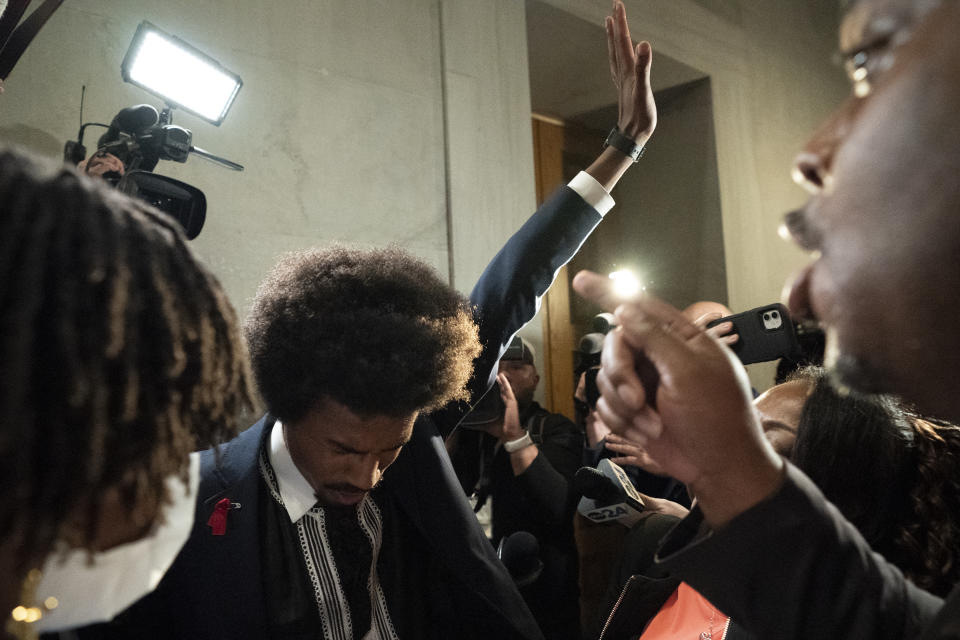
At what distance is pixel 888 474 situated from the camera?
3.87 feet

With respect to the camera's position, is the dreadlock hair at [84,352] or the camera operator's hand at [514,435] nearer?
the dreadlock hair at [84,352]

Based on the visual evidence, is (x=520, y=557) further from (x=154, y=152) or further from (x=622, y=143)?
(x=154, y=152)

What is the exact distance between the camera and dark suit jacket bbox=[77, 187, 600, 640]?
121 cm

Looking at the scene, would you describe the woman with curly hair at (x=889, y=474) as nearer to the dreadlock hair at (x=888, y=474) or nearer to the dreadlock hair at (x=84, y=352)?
the dreadlock hair at (x=888, y=474)

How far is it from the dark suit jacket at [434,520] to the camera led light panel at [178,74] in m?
1.17

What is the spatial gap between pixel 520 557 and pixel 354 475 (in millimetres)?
660

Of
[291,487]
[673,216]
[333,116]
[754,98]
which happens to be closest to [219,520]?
[291,487]

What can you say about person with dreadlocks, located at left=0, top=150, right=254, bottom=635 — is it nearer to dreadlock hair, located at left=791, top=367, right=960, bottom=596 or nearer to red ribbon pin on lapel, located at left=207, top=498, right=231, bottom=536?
red ribbon pin on lapel, located at left=207, top=498, right=231, bottom=536

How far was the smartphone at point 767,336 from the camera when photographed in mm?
1720

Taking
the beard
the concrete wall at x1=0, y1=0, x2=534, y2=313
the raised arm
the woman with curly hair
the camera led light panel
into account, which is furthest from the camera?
the concrete wall at x1=0, y1=0, x2=534, y2=313

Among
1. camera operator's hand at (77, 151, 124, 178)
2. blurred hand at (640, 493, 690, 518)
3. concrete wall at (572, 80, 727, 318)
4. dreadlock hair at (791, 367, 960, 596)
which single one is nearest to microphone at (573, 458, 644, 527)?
blurred hand at (640, 493, 690, 518)

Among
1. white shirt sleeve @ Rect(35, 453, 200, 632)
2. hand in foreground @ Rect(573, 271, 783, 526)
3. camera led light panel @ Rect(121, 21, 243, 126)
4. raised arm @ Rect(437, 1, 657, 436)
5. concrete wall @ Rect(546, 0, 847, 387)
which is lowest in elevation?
white shirt sleeve @ Rect(35, 453, 200, 632)

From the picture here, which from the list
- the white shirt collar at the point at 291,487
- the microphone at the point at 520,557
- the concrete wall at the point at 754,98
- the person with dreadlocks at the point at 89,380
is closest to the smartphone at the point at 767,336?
the microphone at the point at 520,557

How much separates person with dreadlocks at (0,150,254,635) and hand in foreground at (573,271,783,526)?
18.0 inches
